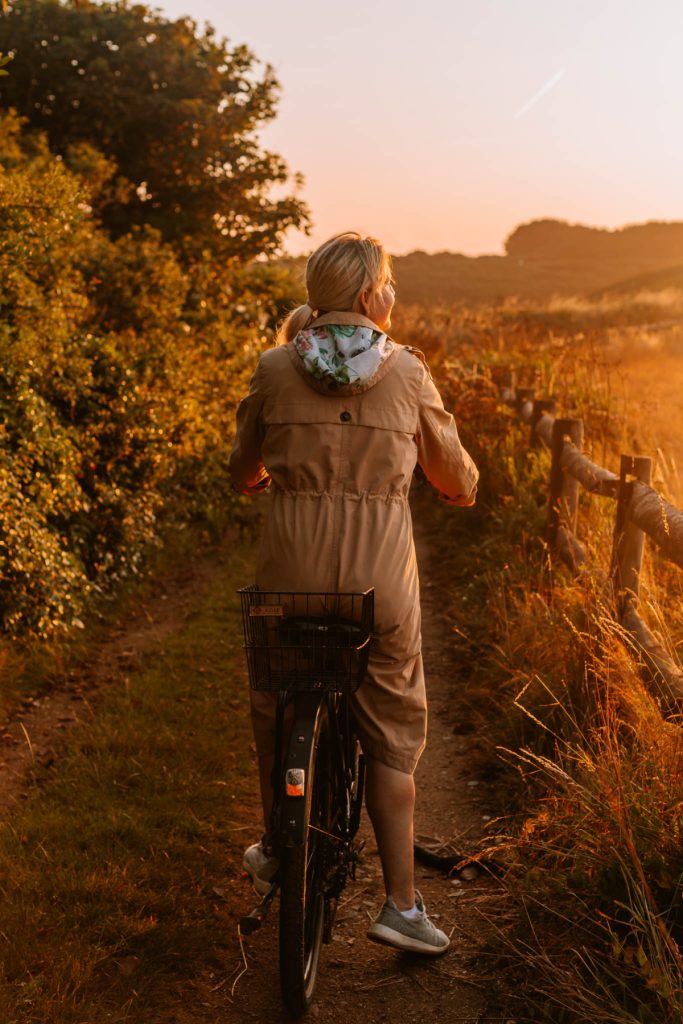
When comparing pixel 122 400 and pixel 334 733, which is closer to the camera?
pixel 334 733

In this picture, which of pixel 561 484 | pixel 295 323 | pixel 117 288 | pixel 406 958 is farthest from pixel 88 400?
pixel 406 958

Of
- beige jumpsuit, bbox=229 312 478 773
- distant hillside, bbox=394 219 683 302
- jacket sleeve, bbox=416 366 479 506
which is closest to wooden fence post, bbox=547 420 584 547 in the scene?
jacket sleeve, bbox=416 366 479 506

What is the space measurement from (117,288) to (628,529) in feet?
19.6

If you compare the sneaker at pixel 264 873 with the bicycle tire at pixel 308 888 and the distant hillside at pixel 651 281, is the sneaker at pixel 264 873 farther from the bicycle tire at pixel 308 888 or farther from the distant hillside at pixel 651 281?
the distant hillside at pixel 651 281

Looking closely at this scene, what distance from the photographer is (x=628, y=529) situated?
16.3 feet

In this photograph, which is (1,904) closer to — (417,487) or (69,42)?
(417,487)

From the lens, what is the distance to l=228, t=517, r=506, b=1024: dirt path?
335 cm

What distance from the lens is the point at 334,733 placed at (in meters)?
3.22

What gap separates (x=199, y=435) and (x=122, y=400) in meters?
1.41

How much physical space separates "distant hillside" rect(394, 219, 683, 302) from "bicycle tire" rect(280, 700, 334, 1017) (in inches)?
2328

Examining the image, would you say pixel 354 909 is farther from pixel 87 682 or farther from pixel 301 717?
pixel 87 682

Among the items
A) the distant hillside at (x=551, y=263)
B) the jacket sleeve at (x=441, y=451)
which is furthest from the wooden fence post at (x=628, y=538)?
the distant hillside at (x=551, y=263)

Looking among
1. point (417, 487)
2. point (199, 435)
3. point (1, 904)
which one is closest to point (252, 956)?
point (1, 904)

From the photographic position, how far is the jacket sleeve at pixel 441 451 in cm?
312
